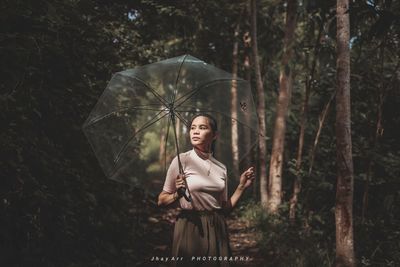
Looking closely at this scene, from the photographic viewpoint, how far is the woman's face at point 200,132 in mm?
3635

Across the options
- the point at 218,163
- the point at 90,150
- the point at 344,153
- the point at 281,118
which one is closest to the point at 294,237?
the point at 281,118

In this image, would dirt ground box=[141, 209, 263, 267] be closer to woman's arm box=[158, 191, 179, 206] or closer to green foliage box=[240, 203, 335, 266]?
green foliage box=[240, 203, 335, 266]

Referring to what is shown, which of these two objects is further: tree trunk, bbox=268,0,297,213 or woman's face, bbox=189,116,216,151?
tree trunk, bbox=268,0,297,213

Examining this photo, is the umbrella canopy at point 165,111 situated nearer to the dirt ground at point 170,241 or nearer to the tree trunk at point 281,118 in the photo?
the dirt ground at point 170,241

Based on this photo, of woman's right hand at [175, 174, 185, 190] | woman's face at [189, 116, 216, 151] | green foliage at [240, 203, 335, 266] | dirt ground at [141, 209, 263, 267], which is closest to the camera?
woman's right hand at [175, 174, 185, 190]

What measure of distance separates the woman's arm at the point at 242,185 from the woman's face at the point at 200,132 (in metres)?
0.40

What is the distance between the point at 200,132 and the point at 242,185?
1.78ft

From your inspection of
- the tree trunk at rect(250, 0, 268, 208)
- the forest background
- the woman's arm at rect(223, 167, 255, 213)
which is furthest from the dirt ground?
the woman's arm at rect(223, 167, 255, 213)

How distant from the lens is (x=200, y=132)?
363 centimetres

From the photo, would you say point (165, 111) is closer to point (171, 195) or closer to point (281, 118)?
point (171, 195)

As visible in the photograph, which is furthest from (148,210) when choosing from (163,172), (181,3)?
(163,172)

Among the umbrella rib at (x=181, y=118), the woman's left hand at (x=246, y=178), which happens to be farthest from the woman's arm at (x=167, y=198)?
the umbrella rib at (x=181, y=118)

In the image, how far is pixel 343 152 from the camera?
5.82 m

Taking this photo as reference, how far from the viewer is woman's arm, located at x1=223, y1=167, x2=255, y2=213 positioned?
140 inches
